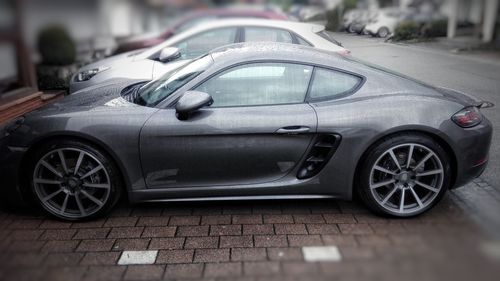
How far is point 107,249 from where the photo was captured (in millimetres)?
3143

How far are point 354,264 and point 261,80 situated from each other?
1.90 m

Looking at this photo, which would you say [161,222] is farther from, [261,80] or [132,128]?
[261,80]

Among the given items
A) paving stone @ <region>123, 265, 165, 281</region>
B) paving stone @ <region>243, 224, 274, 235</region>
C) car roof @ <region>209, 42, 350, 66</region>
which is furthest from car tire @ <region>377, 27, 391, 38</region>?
paving stone @ <region>123, 265, 165, 281</region>

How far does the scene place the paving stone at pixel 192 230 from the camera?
3.36 m

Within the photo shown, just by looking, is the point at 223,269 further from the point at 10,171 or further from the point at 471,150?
the point at 471,150

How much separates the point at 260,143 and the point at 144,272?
1.21 metres

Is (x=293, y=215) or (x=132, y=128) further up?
(x=132, y=128)

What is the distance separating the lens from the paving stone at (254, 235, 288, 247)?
3.13m

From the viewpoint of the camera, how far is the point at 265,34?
18.3ft

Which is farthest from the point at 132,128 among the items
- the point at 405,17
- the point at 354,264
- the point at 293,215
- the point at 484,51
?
the point at 484,51

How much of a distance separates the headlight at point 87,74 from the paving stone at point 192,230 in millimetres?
3423

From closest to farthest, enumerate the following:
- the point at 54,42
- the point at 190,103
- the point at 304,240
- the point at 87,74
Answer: the point at 304,240 < the point at 190,103 < the point at 54,42 < the point at 87,74

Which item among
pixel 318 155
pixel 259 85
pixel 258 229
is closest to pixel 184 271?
pixel 258 229

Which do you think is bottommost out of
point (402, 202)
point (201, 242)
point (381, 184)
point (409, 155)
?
point (201, 242)
